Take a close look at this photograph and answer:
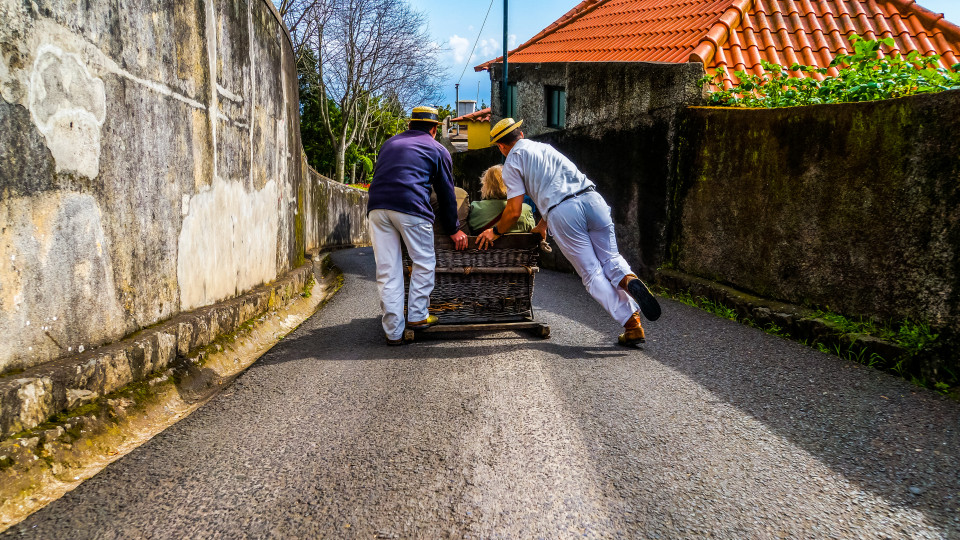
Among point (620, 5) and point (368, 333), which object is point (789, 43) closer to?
point (620, 5)

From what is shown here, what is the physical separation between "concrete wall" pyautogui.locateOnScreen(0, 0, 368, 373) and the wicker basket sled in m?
1.57

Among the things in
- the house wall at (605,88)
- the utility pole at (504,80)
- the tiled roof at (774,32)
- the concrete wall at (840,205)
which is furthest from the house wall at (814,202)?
the utility pole at (504,80)

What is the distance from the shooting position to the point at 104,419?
8.90 feet

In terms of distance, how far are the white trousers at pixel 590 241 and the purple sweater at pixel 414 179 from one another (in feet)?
2.79

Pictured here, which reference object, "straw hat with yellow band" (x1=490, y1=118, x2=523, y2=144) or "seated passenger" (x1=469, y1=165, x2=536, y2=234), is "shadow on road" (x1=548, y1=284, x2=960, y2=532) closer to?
"seated passenger" (x1=469, y1=165, x2=536, y2=234)

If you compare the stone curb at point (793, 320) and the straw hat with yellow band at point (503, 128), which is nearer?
the stone curb at point (793, 320)

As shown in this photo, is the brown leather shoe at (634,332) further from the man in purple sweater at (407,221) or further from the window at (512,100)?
the window at (512,100)

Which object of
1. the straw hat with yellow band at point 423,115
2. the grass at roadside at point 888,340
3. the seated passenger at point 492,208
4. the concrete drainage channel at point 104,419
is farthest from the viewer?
the seated passenger at point 492,208

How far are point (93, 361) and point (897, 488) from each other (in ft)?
11.0

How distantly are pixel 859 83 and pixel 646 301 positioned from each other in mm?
2765

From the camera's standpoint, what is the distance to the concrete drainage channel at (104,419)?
7.17 feet

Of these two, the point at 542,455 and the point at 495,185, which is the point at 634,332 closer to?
the point at 495,185

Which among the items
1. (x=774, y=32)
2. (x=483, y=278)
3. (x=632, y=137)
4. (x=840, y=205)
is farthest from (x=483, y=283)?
(x=774, y=32)

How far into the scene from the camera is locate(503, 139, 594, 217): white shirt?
4.75 metres
